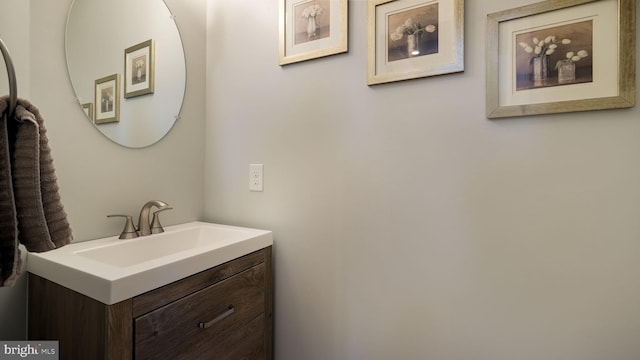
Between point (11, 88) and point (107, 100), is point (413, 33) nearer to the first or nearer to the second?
point (11, 88)

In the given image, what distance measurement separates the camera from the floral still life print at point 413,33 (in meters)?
0.91

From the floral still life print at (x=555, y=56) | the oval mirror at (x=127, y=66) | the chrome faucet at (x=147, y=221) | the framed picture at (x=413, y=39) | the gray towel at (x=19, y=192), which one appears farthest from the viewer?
the chrome faucet at (x=147, y=221)

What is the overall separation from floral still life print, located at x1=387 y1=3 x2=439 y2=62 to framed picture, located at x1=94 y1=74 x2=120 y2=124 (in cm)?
105

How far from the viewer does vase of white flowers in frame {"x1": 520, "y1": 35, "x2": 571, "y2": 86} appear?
0.78m

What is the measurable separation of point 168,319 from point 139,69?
1.00 m

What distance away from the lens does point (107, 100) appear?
3.43 ft

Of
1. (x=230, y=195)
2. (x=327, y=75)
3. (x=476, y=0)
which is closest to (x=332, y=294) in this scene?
(x=230, y=195)

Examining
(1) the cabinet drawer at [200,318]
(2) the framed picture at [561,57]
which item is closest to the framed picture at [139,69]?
(1) the cabinet drawer at [200,318]

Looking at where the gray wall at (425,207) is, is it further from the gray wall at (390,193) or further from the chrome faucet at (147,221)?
the chrome faucet at (147,221)

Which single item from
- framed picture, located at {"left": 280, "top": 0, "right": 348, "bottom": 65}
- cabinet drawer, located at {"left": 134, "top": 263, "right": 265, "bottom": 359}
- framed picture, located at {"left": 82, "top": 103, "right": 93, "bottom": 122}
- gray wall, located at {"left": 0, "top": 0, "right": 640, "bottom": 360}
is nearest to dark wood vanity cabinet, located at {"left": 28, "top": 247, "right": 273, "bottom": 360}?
cabinet drawer, located at {"left": 134, "top": 263, "right": 265, "bottom": 359}

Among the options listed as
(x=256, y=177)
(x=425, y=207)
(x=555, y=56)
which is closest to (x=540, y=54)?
(x=555, y=56)

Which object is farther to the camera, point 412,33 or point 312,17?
point 312,17

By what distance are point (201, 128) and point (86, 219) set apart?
63cm

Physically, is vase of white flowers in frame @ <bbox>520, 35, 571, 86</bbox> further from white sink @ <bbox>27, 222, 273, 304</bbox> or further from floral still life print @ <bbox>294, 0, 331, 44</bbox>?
white sink @ <bbox>27, 222, 273, 304</bbox>
